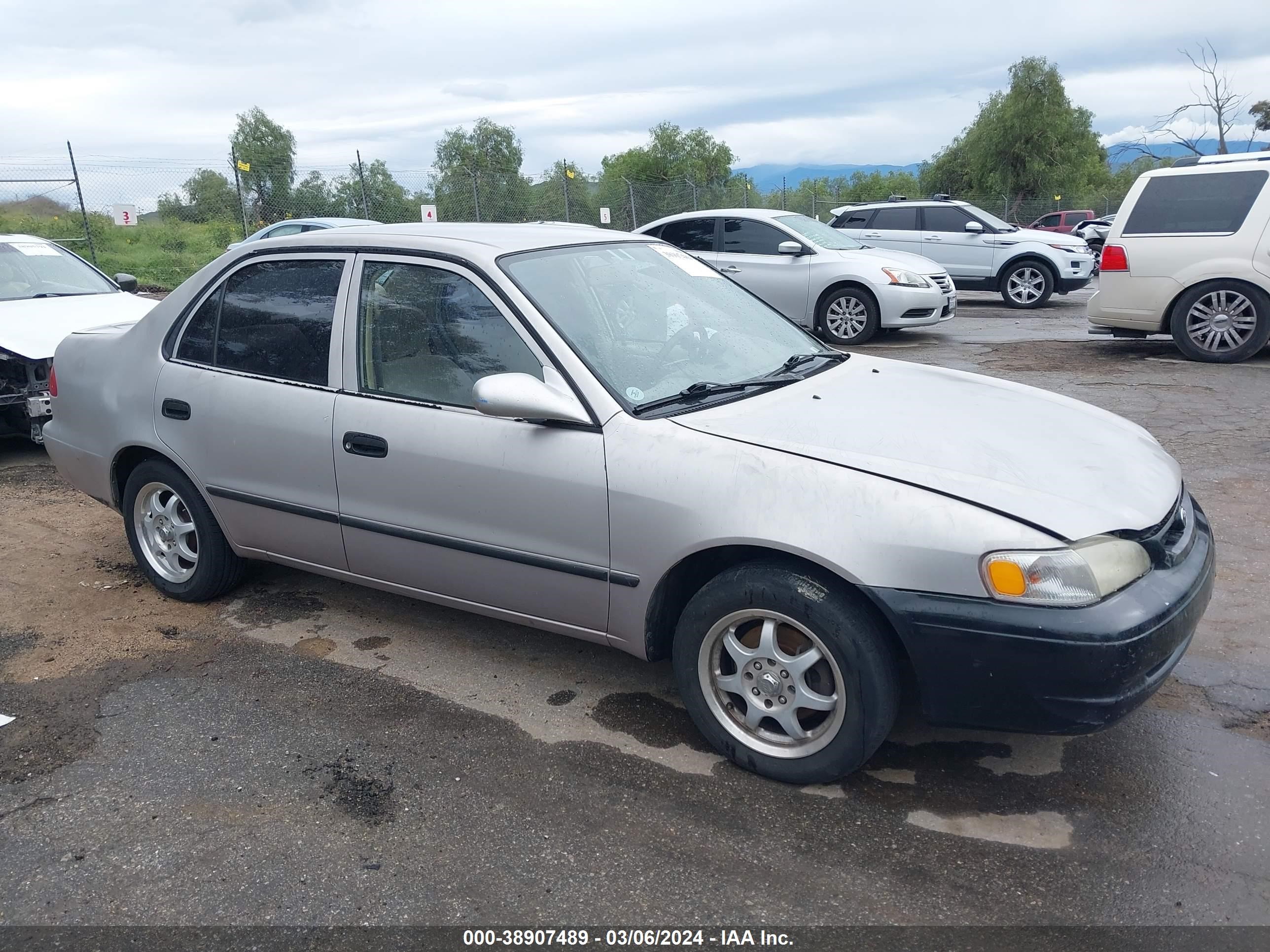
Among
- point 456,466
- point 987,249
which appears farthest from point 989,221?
point 456,466

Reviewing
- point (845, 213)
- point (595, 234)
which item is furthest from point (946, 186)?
point (595, 234)

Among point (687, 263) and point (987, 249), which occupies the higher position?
point (687, 263)

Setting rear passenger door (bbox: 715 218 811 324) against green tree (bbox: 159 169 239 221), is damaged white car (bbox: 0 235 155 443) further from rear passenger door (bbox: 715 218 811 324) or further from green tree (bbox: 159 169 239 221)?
green tree (bbox: 159 169 239 221)

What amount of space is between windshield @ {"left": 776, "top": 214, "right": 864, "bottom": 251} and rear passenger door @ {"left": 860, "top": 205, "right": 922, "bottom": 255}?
131 inches

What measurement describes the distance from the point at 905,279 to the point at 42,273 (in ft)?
28.4

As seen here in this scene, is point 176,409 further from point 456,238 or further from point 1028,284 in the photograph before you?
point 1028,284

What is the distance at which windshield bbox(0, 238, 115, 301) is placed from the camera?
26.8 ft

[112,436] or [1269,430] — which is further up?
[112,436]

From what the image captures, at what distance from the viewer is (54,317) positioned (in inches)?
299

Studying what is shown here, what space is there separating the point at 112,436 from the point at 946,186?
5717 centimetres

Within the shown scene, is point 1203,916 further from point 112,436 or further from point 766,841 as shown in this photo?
point 112,436

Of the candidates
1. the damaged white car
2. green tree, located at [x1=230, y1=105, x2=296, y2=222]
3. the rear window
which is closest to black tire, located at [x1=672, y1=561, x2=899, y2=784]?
the damaged white car

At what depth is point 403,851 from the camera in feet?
9.16

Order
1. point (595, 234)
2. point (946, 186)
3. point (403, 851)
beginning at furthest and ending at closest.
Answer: point (946, 186) < point (595, 234) < point (403, 851)
